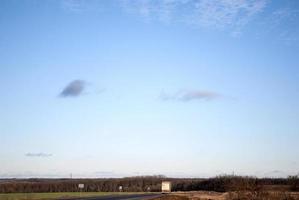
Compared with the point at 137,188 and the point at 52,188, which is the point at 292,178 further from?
the point at 137,188

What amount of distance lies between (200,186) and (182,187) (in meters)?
13.5

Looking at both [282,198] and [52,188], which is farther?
[52,188]

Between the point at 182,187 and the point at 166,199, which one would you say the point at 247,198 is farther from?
the point at 182,187

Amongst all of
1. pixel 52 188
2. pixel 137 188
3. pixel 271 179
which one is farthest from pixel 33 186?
pixel 271 179

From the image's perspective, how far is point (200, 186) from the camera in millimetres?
159875

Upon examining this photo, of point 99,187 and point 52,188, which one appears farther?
point 99,187

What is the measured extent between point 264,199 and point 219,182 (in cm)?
8870

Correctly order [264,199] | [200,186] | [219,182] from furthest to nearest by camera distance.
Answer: [200,186]
[219,182]
[264,199]

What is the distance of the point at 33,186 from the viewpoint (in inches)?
5901

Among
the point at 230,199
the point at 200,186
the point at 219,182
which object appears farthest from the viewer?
the point at 200,186

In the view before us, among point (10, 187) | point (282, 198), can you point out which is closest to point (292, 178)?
point (282, 198)

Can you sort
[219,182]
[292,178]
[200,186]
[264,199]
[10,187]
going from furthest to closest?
[200,186] → [219,182] → [10,187] → [292,178] → [264,199]

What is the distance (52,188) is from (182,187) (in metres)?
45.2

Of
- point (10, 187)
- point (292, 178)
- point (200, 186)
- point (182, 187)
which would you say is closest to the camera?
point (292, 178)
